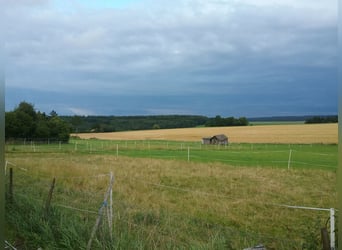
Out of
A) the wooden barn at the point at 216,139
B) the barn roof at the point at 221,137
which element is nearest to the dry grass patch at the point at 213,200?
the wooden barn at the point at 216,139

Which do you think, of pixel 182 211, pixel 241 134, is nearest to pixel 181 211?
pixel 182 211

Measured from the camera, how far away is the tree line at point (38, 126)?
37312mm

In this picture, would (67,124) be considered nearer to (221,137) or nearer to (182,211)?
(221,137)

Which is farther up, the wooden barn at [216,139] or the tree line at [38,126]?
the tree line at [38,126]

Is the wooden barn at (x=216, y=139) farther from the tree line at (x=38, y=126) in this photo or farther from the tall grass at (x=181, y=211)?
the tall grass at (x=181, y=211)

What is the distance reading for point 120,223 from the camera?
4.74m

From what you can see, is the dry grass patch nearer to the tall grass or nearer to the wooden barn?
the tall grass

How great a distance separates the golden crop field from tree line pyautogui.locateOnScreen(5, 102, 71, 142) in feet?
23.5

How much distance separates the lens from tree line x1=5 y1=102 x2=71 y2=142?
37.3m

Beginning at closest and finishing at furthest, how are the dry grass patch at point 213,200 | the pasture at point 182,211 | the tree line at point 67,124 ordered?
the pasture at point 182,211
the dry grass patch at point 213,200
the tree line at point 67,124

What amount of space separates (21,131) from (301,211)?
33659mm

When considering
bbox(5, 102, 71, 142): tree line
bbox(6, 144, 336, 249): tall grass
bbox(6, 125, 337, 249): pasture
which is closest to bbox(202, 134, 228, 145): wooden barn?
bbox(5, 102, 71, 142): tree line

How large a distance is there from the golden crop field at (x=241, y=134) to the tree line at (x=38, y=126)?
283 inches

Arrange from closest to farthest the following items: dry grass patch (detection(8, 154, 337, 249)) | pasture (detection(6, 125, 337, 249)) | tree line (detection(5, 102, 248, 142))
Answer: pasture (detection(6, 125, 337, 249)) < dry grass patch (detection(8, 154, 337, 249)) < tree line (detection(5, 102, 248, 142))
